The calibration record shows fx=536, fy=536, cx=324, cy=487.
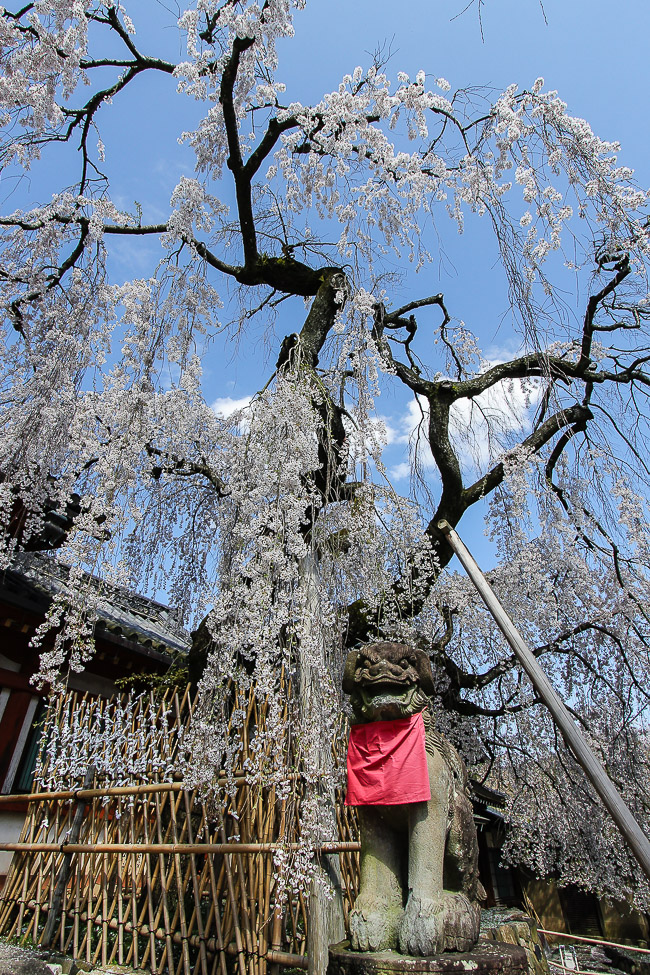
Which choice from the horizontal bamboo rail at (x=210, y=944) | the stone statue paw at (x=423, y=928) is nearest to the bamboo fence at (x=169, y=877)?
the horizontal bamboo rail at (x=210, y=944)

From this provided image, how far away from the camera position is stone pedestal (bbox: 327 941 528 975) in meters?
2.28

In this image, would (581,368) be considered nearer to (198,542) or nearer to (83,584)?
(198,542)

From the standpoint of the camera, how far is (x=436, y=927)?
2461 mm

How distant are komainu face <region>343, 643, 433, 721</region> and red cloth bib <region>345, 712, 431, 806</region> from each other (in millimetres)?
71

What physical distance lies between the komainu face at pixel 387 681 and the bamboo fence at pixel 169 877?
1.99 ft

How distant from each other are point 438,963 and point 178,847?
83.5 inches

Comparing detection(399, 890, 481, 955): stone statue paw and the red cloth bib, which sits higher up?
the red cloth bib

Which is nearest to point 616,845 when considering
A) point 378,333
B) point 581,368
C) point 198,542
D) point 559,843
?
point 559,843

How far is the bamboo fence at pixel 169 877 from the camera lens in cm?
339

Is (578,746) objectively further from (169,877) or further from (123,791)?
(123,791)

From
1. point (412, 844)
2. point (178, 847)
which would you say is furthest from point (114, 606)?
point (412, 844)

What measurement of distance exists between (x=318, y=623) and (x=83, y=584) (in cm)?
179

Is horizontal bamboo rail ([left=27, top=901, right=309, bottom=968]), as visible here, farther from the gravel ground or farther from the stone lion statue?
the stone lion statue

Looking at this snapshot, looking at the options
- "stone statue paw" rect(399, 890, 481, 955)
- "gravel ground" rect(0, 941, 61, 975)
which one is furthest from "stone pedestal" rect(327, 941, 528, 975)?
"gravel ground" rect(0, 941, 61, 975)
